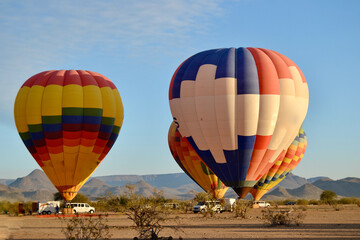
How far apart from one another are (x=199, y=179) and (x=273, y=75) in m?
16.8

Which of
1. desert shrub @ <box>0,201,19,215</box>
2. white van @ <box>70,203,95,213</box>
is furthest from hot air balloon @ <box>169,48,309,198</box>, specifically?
desert shrub @ <box>0,201,19,215</box>

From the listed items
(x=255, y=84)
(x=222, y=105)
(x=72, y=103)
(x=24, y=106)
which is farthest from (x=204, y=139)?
(x=24, y=106)

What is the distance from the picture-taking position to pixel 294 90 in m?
30.0

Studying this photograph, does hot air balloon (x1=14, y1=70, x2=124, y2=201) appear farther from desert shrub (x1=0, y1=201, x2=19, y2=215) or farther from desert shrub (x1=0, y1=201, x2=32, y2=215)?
desert shrub (x1=0, y1=201, x2=19, y2=215)

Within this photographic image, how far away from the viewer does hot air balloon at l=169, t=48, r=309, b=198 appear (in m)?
28.8

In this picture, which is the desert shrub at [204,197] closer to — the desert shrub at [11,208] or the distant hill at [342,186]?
the desert shrub at [11,208]

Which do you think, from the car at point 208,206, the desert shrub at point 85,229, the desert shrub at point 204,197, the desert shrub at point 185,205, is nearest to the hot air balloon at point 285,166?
the car at point 208,206

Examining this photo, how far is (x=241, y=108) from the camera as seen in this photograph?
2875 cm

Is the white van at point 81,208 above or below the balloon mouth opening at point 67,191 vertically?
below

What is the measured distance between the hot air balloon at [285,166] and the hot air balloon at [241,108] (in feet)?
61.2

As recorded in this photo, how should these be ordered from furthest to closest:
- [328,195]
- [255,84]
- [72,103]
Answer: [328,195], [72,103], [255,84]

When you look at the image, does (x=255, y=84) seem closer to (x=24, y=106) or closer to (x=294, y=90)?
(x=294, y=90)

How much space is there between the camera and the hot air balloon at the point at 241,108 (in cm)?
2883

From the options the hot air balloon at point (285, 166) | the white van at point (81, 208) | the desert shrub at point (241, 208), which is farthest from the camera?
the hot air balloon at point (285, 166)
